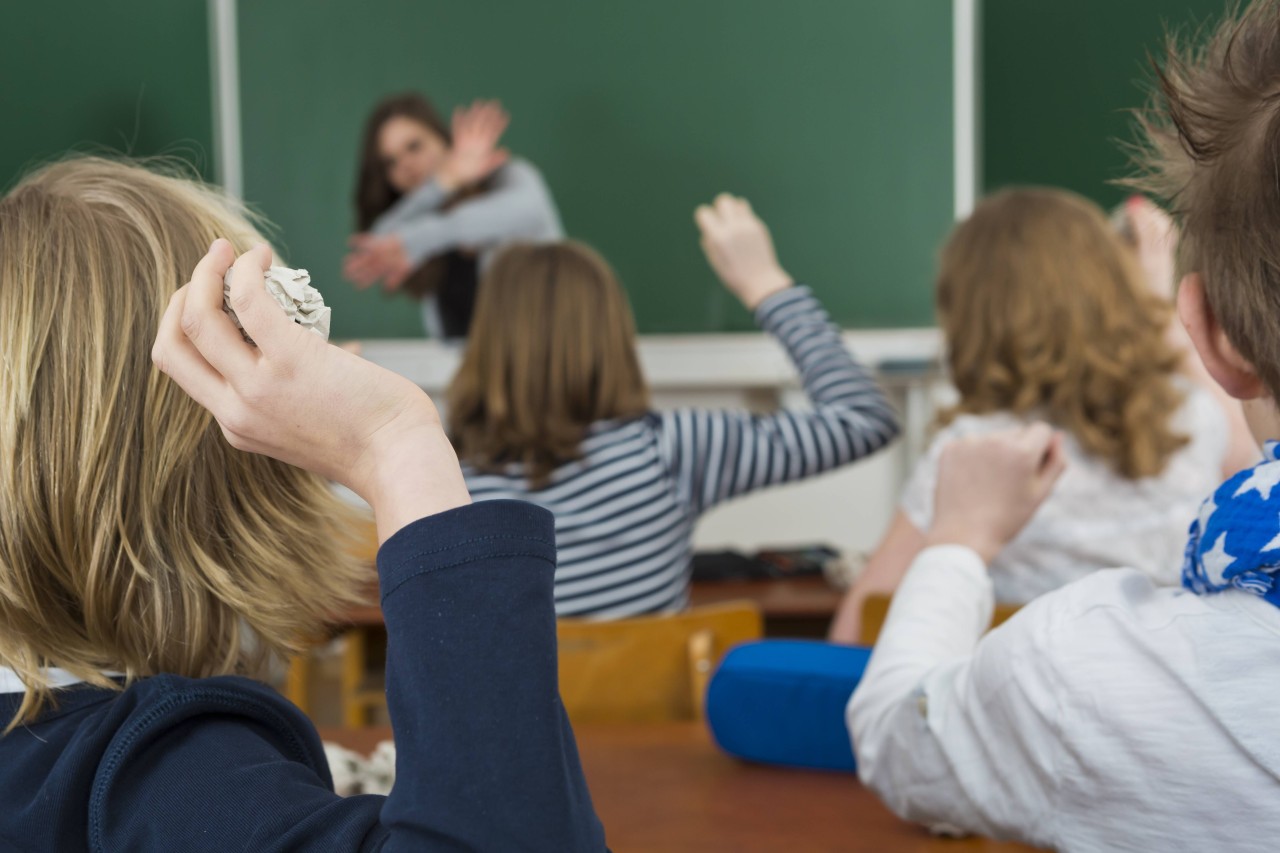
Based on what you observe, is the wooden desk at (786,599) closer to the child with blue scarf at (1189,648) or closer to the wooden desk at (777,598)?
the wooden desk at (777,598)

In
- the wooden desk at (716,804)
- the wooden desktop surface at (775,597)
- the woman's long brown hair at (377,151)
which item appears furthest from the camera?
the woman's long brown hair at (377,151)

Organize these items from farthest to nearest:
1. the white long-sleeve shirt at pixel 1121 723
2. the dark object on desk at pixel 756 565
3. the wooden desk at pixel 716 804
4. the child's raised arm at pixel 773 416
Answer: the dark object on desk at pixel 756 565 → the child's raised arm at pixel 773 416 → the wooden desk at pixel 716 804 → the white long-sleeve shirt at pixel 1121 723

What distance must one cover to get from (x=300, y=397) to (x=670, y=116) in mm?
3793

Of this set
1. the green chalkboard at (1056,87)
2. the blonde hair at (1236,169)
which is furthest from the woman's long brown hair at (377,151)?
the blonde hair at (1236,169)

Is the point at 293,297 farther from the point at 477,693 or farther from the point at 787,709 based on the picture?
the point at 787,709

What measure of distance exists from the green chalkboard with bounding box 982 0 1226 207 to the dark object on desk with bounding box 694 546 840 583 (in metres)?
2.05

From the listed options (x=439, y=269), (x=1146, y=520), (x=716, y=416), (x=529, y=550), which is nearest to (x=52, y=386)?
(x=529, y=550)

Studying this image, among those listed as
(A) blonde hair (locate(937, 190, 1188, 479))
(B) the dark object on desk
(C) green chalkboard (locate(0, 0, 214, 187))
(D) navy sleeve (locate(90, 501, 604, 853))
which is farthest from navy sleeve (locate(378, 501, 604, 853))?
(C) green chalkboard (locate(0, 0, 214, 187))

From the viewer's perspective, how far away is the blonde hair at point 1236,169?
0.71 meters

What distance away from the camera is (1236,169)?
2.36ft

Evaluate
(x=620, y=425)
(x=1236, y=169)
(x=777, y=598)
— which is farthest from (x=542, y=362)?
(x=1236, y=169)

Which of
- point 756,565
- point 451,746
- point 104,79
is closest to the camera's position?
point 451,746

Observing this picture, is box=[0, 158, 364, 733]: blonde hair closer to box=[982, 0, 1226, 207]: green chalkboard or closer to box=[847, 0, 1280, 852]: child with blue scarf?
box=[847, 0, 1280, 852]: child with blue scarf

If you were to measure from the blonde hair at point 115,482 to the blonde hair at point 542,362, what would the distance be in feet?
3.82
